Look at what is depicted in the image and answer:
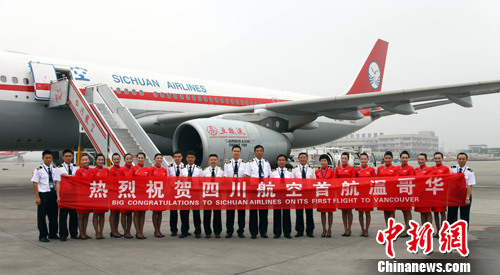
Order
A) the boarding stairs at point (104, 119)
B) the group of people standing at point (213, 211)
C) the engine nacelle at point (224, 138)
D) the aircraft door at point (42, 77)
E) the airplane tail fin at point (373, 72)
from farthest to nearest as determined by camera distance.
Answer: the airplane tail fin at point (373, 72) < the aircraft door at point (42, 77) < the engine nacelle at point (224, 138) < the boarding stairs at point (104, 119) < the group of people standing at point (213, 211)

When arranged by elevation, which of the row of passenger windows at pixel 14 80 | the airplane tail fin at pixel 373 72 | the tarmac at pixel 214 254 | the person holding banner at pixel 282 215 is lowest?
the tarmac at pixel 214 254

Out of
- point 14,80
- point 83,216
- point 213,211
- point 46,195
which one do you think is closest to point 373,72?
point 14,80

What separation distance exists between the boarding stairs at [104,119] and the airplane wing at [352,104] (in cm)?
186

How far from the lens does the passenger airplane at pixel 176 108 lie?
1165 cm

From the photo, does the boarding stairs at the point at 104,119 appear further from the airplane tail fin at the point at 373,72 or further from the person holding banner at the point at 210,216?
the airplane tail fin at the point at 373,72

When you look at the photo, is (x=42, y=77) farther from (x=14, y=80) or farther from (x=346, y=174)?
(x=346, y=174)

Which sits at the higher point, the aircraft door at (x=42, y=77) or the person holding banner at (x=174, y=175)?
the aircraft door at (x=42, y=77)

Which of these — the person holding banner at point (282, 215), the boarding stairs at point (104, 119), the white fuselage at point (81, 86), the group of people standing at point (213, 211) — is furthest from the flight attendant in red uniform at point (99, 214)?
the white fuselage at point (81, 86)

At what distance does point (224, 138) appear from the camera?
11609 mm

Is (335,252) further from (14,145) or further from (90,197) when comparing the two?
(14,145)

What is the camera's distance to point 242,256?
5250 mm

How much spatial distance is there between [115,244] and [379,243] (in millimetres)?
3647

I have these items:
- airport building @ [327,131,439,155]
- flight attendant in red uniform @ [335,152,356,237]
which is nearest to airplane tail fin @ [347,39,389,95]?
flight attendant in red uniform @ [335,152,356,237]

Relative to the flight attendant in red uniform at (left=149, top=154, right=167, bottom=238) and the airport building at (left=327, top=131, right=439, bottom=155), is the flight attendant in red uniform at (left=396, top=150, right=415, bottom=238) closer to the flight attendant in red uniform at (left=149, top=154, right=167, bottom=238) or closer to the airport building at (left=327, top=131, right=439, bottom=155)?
the flight attendant in red uniform at (left=149, top=154, right=167, bottom=238)
